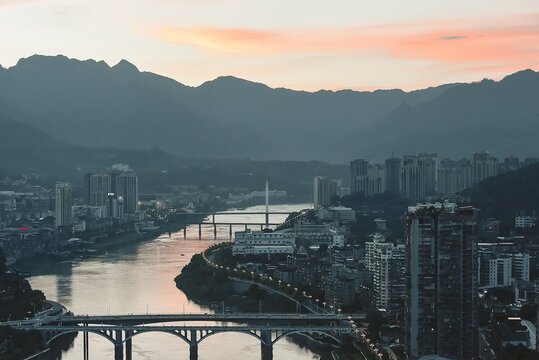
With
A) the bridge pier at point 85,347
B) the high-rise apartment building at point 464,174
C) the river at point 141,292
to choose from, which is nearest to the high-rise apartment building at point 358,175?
the high-rise apartment building at point 464,174

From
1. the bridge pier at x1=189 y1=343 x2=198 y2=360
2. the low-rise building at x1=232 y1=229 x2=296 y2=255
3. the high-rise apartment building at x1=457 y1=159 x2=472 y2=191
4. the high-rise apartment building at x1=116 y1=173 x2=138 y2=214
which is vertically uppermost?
the high-rise apartment building at x1=457 y1=159 x2=472 y2=191

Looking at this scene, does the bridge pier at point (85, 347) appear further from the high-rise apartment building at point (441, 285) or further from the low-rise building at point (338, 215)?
the low-rise building at point (338, 215)

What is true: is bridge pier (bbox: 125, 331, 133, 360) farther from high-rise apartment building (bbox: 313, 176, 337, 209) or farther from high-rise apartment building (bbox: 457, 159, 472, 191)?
high-rise apartment building (bbox: 457, 159, 472, 191)

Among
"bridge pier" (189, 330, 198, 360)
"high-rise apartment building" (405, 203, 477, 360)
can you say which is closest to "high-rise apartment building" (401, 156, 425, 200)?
"bridge pier" (189, 330, 198, 360)

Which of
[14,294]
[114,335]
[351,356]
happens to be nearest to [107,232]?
[14,294]

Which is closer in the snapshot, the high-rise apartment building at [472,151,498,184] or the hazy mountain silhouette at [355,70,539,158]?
the high-rise apartment building at [472,151,498,184]
